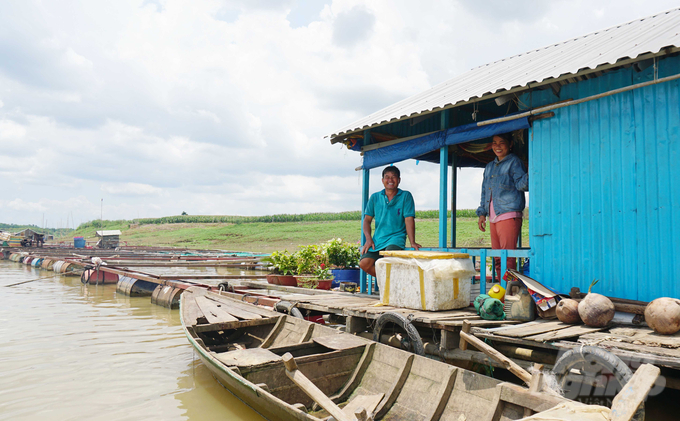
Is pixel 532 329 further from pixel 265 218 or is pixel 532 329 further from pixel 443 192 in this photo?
pixel 265 218

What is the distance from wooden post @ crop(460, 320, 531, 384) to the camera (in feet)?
9.78

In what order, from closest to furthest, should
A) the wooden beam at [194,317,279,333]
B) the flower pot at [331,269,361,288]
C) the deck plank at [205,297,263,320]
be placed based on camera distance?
1. the wooden beam at [194,317,279,333]
2. the deck plank at [205,297,263,320]
3. the flower pot at [331,269,361,288]

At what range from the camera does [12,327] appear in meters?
8.00

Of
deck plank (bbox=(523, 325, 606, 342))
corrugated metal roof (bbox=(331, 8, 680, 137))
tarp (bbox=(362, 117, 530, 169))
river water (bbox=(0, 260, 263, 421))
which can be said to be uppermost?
corrugated metal roof (bbox=(331, 8, 680, 137))

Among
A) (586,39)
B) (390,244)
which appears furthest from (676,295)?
(586,39)

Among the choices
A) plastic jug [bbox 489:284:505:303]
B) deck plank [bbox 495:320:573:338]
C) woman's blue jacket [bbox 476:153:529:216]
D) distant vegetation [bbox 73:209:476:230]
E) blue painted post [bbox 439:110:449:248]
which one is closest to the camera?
deck plank [bbox 495:320:573:338]

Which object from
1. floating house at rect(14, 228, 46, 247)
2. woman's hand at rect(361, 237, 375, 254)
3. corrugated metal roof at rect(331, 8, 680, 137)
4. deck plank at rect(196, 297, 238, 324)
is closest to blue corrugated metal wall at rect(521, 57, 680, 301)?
corrugated metal roof at rect(331, 8, 680, 137)

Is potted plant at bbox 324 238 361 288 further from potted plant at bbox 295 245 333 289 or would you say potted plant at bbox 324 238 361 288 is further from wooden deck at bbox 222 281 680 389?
wooden deck at bbox 222 281 680 389

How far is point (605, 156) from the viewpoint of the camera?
449 cm

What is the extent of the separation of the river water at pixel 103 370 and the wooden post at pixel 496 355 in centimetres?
226

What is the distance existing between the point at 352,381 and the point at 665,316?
9.01ft

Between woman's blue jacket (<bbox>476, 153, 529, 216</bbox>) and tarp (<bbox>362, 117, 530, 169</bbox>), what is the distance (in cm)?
47

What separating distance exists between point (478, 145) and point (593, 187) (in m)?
2.65

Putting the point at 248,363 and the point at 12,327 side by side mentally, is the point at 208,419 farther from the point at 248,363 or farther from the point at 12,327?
the point at 12,327
